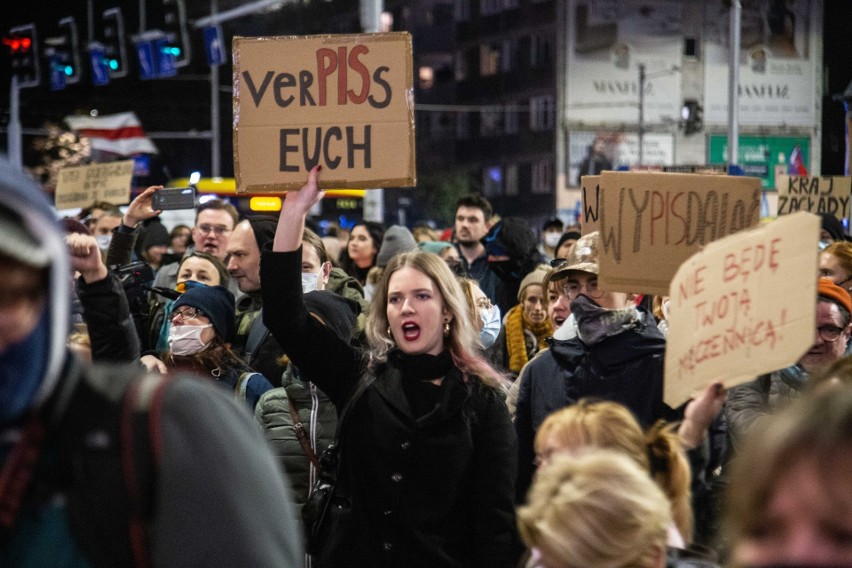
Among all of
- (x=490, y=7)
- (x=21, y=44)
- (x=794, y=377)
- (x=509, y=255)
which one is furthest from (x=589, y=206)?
(x=490, y=7)

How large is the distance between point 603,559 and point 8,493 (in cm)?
146

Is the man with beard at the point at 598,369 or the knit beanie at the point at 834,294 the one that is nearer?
the man with beard at the point at 598,369

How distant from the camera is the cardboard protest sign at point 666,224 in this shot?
4734 mm

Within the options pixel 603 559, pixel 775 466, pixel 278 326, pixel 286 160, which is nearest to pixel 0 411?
pixel 775 466

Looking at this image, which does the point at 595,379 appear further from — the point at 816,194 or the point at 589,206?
the point at 816,194

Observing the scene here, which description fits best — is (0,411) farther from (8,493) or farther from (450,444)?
(450,444)

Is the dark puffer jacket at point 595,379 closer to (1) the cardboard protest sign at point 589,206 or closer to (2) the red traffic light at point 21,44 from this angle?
(1) the cardboard protest sign at point 589,206

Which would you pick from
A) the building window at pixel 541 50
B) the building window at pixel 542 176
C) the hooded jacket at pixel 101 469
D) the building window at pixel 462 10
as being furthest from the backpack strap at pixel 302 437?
the building window at pixel 462 10

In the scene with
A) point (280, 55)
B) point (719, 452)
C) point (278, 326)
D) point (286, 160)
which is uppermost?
point (280, 55)

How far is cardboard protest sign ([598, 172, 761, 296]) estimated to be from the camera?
4.73 metres

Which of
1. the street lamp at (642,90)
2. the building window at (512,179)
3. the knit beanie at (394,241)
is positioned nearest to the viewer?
the knit beanie at (394,241)

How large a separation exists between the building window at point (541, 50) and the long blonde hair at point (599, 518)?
6063 centimetres

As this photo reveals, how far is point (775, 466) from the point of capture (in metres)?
1.55

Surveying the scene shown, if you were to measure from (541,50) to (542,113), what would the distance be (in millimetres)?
3040
